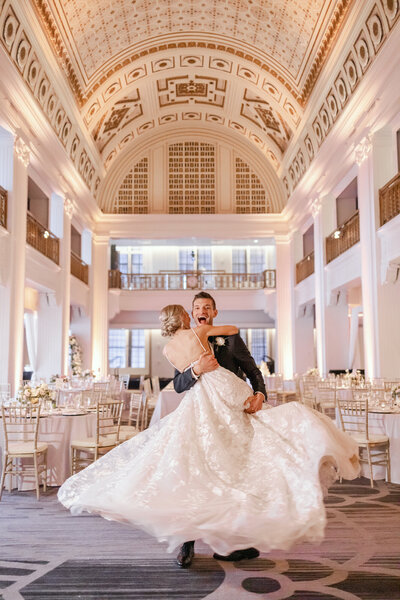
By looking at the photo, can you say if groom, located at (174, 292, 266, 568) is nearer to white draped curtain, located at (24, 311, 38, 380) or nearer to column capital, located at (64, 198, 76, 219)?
white draped curtain, located at (24, 311, 38, 380)

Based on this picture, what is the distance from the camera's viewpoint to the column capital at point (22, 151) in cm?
1044

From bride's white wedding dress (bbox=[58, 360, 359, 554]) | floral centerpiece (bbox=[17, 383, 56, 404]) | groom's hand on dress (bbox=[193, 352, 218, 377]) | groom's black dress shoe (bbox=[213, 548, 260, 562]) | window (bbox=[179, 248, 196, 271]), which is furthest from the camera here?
window (bbox=[179, 248, 196, 271])

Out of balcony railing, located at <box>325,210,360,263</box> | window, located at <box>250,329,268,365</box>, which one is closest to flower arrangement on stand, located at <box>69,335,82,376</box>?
balcony railing, located at <box>325,210,360,263</box>

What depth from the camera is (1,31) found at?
867 cm

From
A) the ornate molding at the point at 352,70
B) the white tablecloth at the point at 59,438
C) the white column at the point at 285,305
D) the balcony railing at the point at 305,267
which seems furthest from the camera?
the white column at the point at 285,305

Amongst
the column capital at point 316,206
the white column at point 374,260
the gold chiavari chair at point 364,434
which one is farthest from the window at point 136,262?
the gold chiavari chair at point 364,434

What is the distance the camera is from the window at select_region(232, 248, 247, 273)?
76.2 feet

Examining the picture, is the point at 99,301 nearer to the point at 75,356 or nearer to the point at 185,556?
the point at 75,356

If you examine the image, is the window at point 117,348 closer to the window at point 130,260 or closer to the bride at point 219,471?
the window at point 130,260

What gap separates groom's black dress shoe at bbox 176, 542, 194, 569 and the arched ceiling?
30.4 feet

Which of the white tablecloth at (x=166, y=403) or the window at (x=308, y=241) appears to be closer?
the white tablecloth at (x=166, y=403)

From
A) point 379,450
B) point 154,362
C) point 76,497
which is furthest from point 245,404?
point 154,362

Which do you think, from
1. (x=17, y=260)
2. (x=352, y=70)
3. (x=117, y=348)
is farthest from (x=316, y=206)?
(x=117, y=348)

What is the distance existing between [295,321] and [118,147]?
318 inches
